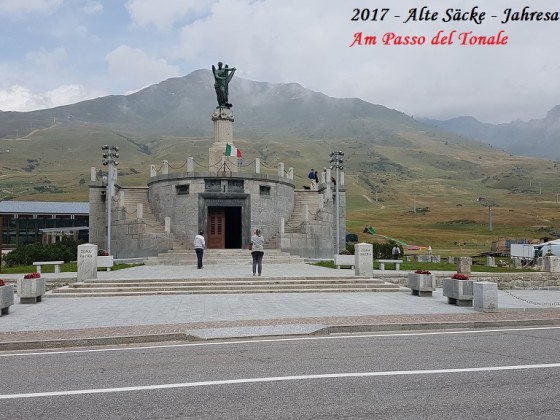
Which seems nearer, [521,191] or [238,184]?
[238,184]

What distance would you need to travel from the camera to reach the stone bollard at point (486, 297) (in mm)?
13891

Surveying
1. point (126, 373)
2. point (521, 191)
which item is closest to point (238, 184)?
point (126, 373)

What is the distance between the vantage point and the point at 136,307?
15234 millimetres

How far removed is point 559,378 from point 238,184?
27751 millimetres

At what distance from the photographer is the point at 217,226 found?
113 feet

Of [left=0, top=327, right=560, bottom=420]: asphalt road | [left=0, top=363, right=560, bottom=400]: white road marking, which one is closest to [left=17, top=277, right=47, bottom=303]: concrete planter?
[left=0, top=327, right=560, bottom=420]: asphalt road

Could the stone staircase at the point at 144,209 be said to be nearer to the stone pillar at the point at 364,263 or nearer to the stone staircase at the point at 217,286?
the stone staircase at the point at 217,286

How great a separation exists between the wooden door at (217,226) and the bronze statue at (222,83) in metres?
8.23

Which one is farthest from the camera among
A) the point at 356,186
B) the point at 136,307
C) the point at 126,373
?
the point at 356,186

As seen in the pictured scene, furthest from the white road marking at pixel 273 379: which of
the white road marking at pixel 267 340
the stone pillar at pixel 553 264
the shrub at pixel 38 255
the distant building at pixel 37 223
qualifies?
the distant building at pixel 37 223

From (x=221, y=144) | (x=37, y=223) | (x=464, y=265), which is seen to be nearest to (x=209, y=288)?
(x=464, y=265)

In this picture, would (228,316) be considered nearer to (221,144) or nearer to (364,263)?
(364,263)

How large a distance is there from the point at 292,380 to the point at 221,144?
31208mm

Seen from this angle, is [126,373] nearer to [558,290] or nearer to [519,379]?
[519,379]
